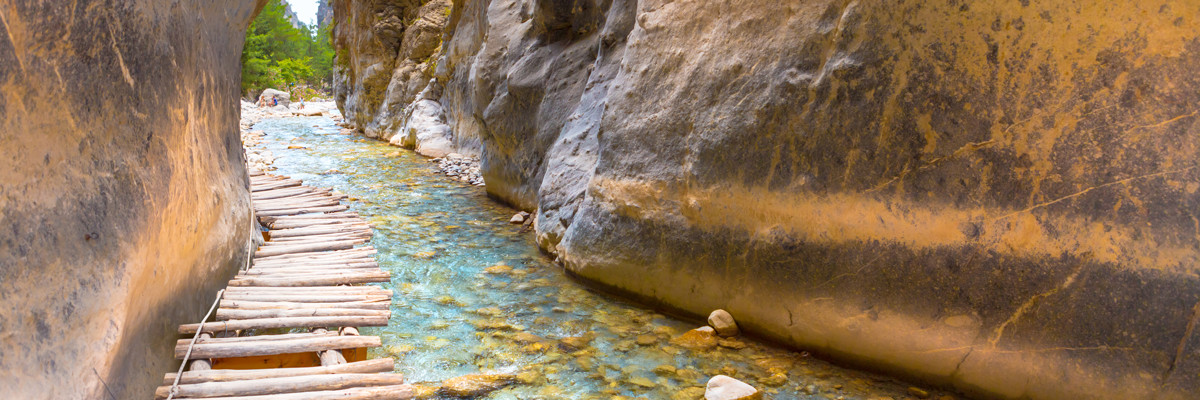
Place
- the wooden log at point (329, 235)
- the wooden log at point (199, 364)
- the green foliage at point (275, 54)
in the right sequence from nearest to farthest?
the wooden log at point (199, 364) → the wooden log at point (329, 235) → the green foliage at point (275, 54)

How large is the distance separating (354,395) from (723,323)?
2.50m

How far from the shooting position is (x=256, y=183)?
6680mm

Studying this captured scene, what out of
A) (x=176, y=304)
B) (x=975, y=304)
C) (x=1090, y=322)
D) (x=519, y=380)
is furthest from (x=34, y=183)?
(x=1090, y=322)

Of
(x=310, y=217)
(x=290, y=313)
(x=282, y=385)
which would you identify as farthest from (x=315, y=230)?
(x=282, y=385)

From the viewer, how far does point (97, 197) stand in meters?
2.46

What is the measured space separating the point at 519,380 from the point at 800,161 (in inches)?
80.6

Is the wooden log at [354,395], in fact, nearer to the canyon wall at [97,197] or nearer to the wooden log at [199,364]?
the wooden log at [199,364]

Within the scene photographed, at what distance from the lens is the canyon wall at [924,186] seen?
10.0 ft

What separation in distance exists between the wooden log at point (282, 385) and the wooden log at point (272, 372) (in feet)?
0.17

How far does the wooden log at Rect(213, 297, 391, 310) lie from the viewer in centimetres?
354

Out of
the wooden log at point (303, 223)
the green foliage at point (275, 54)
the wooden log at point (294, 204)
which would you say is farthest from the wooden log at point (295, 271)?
the green foliage at point (275, 54)

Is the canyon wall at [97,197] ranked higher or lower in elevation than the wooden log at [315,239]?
higher

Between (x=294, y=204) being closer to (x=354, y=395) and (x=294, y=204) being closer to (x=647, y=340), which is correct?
(x=647, y=340)

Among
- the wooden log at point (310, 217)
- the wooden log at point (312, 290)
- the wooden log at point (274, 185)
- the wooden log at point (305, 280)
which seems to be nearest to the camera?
the wooden log at point (312, 290)
